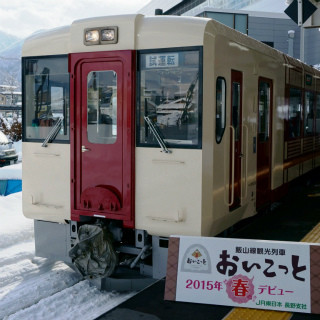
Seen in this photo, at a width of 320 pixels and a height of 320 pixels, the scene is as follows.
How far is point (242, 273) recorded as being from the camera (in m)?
4.59

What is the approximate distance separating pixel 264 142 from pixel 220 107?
1.85m

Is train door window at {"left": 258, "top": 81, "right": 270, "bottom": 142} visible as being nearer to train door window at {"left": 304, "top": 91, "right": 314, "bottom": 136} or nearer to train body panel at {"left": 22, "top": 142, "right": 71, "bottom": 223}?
train body panel at {"left": 22, "top": 142, "right": 71, "bottom": 223}

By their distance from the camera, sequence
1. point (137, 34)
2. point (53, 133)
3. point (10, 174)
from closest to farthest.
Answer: point (137, 34), point (53, 133), point (10, 174)

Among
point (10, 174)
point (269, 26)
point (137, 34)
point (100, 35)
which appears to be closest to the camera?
point (137, 34)

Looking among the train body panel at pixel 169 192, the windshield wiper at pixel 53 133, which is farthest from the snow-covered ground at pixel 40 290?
the windshield wiper at pixel 53 133

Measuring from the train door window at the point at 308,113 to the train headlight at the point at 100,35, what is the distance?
19.2ft

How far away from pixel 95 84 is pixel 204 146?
145cm

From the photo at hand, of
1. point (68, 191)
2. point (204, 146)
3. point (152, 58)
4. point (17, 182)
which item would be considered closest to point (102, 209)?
→ point (68, 191)

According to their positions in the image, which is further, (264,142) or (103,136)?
(264,142)

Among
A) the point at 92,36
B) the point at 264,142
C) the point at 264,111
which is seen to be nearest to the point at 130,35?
the point at 92,36

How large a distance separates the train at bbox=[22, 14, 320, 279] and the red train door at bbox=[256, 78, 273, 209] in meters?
0.58

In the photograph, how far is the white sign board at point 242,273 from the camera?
4.45 m

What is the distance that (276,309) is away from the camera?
4.41m

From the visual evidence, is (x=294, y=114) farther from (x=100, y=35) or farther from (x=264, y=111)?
(x=100, y=35)
